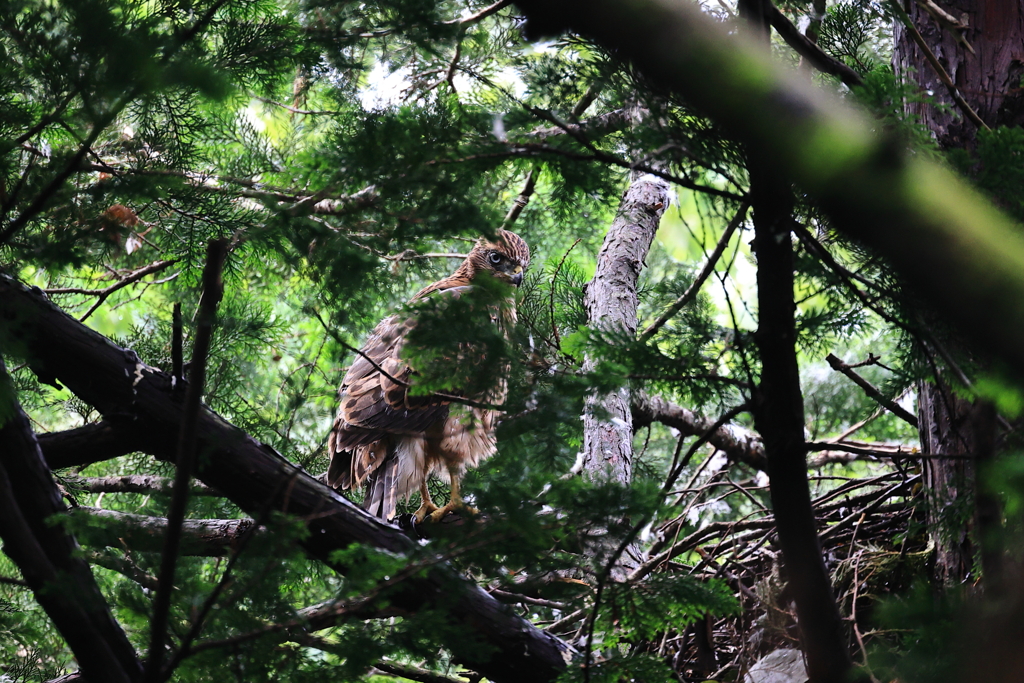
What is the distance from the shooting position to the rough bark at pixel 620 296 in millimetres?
3201

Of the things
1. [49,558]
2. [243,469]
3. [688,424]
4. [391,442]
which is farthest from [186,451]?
[688,424]

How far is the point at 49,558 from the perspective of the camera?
147cm

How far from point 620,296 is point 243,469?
214cm

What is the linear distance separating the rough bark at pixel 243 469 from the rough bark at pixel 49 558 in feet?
1.55

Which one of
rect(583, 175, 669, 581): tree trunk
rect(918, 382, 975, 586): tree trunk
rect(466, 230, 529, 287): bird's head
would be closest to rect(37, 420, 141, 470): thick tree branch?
rect(583, 175, 669, 581): tree trunk

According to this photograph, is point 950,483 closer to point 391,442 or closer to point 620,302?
point 620,302

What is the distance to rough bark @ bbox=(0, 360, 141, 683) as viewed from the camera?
133 cm

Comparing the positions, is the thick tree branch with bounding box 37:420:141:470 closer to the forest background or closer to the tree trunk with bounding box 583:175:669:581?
the forest background

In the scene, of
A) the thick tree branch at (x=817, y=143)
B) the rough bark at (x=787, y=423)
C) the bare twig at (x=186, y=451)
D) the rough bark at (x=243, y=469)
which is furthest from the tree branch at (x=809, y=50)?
the rough bark at (x=243, y=469)

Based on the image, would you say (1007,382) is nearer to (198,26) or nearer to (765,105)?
(765,105)

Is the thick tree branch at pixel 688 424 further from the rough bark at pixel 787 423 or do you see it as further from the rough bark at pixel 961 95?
the rough bark at pixel 787 423

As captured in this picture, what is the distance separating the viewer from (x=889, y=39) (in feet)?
14.6

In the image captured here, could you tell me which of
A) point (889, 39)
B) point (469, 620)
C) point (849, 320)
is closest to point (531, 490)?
point (469, 620)

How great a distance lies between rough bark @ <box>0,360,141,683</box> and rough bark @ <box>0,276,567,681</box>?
0.47m
